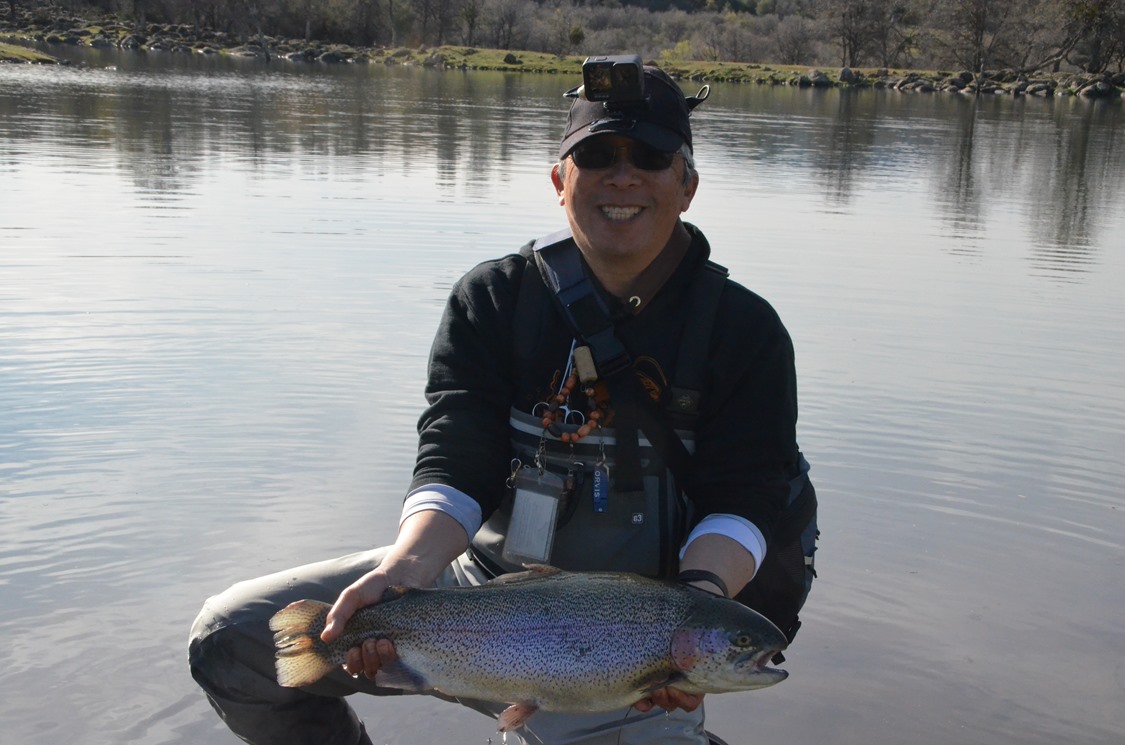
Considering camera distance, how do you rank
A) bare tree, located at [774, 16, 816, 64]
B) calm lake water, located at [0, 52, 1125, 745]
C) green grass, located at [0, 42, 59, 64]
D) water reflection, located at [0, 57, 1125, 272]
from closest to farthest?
1. calm lake water, located at [0, 52, 1125, 745]
2. water reflection, located at [0, 57, 1125, 272]
3. green grass, located at [0, 42, 59, 64]
4. bare tree, located at [774, 16, 816, 64]

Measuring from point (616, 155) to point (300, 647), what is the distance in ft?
5.45

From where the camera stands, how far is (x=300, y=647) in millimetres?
3008

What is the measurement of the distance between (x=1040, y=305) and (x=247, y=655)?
9789 mm

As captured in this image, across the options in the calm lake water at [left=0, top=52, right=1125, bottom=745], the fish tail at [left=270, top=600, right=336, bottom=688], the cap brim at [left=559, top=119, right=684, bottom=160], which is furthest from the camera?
the calm lake water at [left=0, top=52, right=1125, bottom=745]

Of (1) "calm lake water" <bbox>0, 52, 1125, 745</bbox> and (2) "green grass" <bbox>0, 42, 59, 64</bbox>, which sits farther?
(2) "green grass" <bbox>0, 42, 59, 64</bbox>

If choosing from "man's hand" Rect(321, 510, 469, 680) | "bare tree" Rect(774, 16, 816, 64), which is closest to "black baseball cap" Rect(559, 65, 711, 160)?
"man's hand" Rect(321, 510, 469, 680)

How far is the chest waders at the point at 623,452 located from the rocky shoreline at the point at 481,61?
65.3 m

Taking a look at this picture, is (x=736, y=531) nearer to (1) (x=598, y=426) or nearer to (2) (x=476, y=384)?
(1) (x=598, y=426)

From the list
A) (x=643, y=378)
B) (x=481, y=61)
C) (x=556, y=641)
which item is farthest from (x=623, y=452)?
(x=481, y=61)

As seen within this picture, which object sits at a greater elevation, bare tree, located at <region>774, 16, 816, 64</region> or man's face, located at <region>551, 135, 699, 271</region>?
bare tree, located at <region>774, 16, 816, 64</region>

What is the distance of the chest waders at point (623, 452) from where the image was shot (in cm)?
348

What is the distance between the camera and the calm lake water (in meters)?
4.48

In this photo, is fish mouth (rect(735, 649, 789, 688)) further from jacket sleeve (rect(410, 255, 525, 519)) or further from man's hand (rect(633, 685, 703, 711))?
jacket sleeve (rect(410, 255, 525, 519))

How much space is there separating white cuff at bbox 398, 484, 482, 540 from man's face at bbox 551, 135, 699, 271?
84 centimetres
